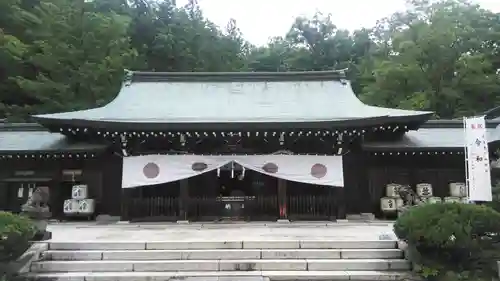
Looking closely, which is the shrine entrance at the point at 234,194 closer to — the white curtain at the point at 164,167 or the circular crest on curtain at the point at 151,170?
the white curtain at the point at 164,167

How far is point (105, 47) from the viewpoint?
2422 centimetres

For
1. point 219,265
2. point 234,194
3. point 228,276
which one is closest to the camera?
point 228,276

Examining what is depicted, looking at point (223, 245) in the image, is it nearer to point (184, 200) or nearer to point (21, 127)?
point (184, 200)

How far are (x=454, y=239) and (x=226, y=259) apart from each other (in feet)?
13.7

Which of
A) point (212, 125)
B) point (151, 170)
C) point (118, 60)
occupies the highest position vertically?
point (118, 60)

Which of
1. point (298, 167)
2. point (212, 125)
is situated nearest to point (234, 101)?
point (212, 125)

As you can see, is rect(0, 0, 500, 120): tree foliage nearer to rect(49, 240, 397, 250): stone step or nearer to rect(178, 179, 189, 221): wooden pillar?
rect(178, 179, 189, 221): wooden pillar

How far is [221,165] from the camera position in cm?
1356

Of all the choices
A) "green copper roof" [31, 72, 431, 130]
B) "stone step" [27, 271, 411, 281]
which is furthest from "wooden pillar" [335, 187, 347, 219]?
"stone step" [27, 271, 411, 281]

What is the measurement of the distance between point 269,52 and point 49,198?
103 ft

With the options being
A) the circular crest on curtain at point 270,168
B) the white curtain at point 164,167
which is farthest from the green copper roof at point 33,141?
the circular crest on curtain at point 270,168

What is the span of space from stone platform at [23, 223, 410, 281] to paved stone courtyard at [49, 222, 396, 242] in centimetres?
21

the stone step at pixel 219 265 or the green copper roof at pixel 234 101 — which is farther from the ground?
the green copper roof at pixel 234 101

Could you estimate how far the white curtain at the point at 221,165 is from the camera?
13.5 m
